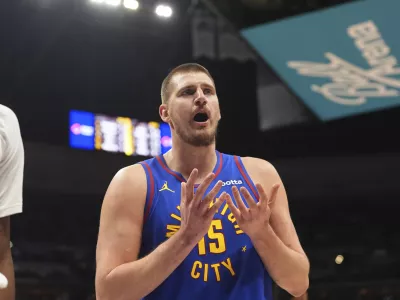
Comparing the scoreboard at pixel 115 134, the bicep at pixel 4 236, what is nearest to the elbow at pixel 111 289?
the bicep at pixel 4 236

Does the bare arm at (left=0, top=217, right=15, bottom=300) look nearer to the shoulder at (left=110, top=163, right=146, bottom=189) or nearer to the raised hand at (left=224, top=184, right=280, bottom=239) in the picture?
the shoulder at (left=110, top=163, right=146, bottom=189)

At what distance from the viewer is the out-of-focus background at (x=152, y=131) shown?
9.56m

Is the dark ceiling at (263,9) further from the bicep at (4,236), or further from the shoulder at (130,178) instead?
the bicep at (4,236)

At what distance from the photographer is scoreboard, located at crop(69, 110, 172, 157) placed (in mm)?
9375

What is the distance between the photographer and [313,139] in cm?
1016

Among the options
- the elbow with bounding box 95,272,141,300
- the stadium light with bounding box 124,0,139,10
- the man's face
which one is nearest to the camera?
the elbow with bounding box 95,272,141,300

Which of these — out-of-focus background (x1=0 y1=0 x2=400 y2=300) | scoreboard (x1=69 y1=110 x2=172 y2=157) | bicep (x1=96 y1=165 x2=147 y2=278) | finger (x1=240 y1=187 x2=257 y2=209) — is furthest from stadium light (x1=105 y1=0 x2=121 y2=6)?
finger (x1=240 y1=187 x2=257 y2=209)

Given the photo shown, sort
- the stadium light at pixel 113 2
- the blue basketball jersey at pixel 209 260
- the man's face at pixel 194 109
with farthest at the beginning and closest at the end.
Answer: the stadium light at pixel 113 2
the man's face at pixel 194 109
the blue basketball jersey at pixel 209 260

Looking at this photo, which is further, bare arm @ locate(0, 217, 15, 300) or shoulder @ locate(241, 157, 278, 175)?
shoulder @ locate(241, 157, 278, 175)

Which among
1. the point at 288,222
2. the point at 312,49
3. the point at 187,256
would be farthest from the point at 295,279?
the point at 312,49

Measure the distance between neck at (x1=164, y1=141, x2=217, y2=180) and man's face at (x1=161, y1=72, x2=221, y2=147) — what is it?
0.21ft

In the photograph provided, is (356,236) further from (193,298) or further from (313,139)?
(193,298)

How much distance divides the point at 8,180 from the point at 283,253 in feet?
3.51

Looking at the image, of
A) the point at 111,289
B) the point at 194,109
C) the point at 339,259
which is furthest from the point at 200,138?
the point at 339,259
